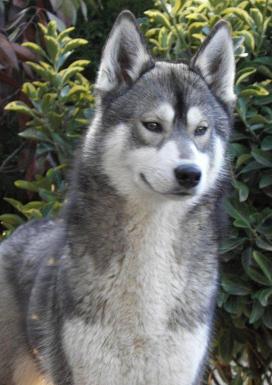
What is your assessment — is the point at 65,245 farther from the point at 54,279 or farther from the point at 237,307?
the point at 237,307

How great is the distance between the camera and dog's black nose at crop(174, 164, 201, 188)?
3840mm

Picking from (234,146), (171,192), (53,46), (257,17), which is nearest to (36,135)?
(53,46)

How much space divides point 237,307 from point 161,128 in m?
1.25

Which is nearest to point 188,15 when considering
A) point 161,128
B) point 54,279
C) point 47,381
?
point 161,128

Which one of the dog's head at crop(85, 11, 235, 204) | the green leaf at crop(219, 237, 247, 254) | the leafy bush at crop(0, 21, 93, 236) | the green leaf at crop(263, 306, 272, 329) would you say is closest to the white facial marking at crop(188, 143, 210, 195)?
the dog's head at crop(85, 11, 235, 204)

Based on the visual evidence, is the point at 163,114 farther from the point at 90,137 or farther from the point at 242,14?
the point at 242,14

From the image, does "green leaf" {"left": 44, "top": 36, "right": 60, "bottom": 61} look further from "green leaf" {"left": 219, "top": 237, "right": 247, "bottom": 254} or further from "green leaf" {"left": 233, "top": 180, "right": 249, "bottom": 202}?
"green leaf" {"left": 219, "top": 237, "right": 247, "bottom": 254}

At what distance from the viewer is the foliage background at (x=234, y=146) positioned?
4.84 meters

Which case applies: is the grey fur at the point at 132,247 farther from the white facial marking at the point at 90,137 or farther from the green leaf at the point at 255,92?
the green leaf at the point at 255,92

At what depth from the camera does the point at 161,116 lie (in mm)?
4027

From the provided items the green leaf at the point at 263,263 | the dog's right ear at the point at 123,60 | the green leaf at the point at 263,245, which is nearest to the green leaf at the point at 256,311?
the green leaf at the point at 263,263

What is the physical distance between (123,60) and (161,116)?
1.34ft

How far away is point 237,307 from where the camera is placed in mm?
4859

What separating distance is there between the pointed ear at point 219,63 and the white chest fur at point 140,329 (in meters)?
0.65
